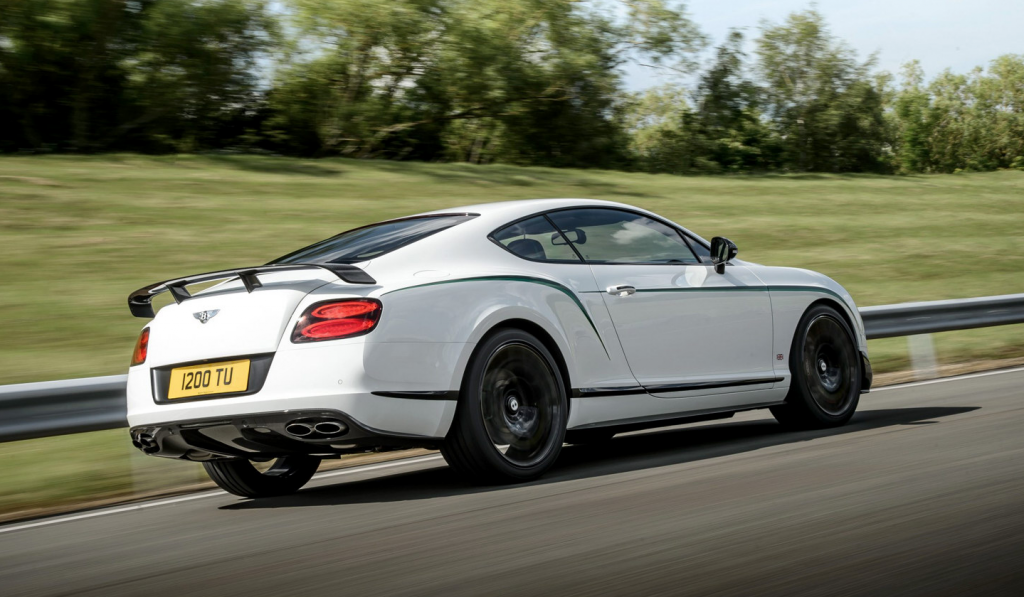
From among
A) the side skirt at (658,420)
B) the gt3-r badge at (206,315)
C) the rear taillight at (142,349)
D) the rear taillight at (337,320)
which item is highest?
the rear taillight at (337,320)

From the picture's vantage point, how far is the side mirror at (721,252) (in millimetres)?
6707

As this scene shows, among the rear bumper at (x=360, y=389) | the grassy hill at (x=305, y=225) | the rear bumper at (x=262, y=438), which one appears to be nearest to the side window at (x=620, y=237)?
the rear bumper at (x=360, y=389)

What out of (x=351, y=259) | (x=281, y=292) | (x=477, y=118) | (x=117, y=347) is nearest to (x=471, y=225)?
(x=351, y=259)

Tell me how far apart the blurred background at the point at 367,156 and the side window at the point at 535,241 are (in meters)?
2.51

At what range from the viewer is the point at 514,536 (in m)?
4.24

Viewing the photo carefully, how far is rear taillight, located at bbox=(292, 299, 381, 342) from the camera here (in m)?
4.88

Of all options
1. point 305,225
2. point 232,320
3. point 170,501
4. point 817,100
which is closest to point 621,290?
point 232,320

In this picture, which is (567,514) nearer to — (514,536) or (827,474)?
(514,536)

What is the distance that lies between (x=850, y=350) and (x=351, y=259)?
368 centimetres

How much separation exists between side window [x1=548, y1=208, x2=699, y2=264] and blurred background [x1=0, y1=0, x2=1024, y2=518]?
2754 mm

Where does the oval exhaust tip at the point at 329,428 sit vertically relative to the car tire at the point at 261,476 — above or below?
above

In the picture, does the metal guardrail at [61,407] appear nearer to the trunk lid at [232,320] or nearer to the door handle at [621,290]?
the trunk lid at [232,320]

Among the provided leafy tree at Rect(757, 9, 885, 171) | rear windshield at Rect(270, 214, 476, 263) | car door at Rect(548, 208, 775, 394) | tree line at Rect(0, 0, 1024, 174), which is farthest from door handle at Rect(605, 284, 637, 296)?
leafy tree at Rect(757, 9, 885, 171)

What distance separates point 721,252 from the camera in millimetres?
6711
